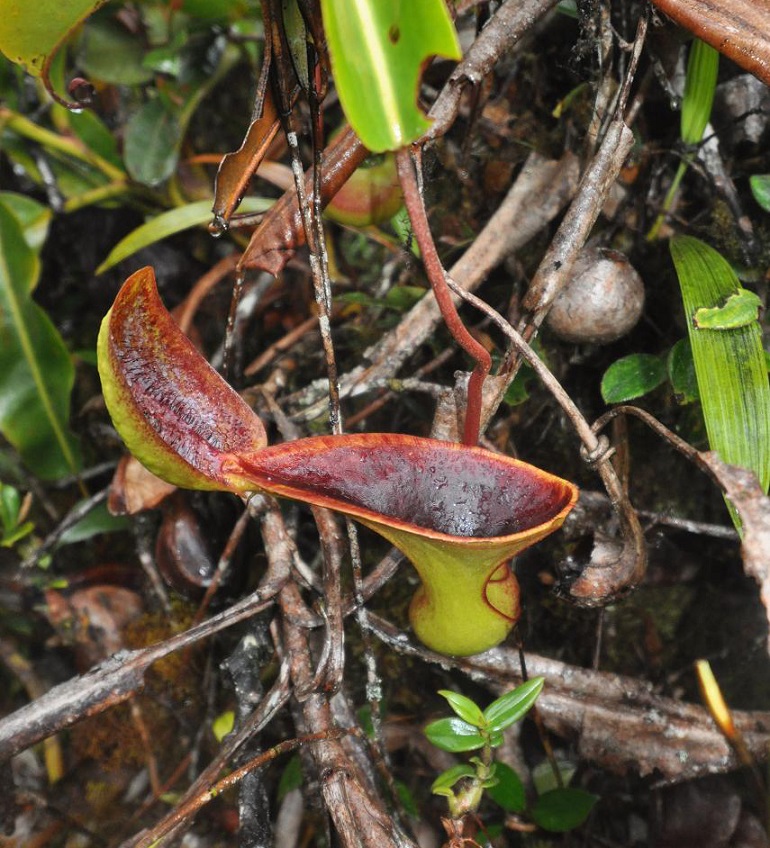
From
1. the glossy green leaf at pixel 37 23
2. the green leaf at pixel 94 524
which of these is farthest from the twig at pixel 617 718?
the glossy green leaf at pixel 37 23

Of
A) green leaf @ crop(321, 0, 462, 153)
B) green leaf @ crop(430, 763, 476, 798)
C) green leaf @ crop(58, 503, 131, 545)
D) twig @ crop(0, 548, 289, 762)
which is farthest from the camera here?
green leaf @ crop(58, 503, 131, 545)

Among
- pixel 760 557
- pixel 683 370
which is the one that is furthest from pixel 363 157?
pixel 760 557

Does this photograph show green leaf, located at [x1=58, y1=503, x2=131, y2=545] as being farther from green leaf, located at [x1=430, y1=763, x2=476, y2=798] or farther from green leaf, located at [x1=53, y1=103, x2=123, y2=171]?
green leaf, located at [x1=430, y1=763, x2=476, y2=798]

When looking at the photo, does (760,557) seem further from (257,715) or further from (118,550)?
(118,550)

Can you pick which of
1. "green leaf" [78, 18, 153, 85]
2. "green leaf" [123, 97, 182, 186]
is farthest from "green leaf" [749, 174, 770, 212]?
"green leaf" [78, 18, 153, 85]

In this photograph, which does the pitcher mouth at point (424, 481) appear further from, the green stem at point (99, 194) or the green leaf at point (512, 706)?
the green stem at point (99, 194)

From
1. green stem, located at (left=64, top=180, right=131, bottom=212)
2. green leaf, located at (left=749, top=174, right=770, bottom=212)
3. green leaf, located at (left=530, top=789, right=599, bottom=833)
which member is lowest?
green leaf, located at (left=530, top=789, right=599, bottom=833)

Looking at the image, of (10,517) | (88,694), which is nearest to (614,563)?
(88,694)
